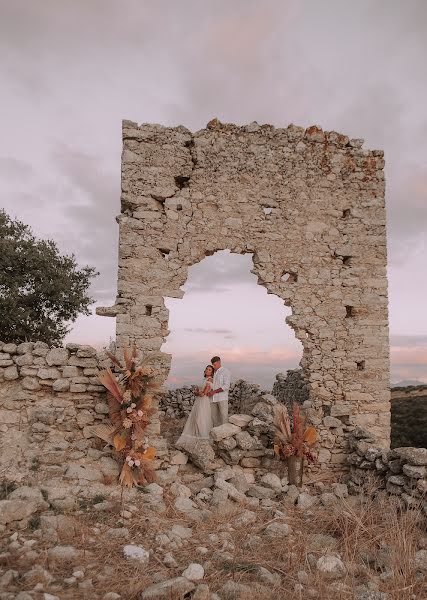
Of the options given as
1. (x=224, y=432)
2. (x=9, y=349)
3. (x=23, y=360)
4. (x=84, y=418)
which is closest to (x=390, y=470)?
(x=224, y=432)

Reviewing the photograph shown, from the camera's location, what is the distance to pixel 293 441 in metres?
6.61

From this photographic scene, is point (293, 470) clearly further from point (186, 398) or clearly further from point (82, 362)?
point (186, 398)

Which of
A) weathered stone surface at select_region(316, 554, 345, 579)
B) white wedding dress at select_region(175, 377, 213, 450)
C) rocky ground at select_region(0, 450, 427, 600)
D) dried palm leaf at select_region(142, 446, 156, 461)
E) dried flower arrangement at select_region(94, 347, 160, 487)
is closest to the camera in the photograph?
rocky ground at select_region(0, 450, 427, 600)

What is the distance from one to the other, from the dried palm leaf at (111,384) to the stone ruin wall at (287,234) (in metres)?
1.28

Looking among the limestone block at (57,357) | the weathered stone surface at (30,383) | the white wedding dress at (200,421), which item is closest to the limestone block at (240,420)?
the white wedding dress at (200,421)

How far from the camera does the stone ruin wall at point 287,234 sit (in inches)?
303

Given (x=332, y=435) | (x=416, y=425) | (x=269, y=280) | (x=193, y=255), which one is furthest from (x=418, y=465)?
(x=416, y=425)

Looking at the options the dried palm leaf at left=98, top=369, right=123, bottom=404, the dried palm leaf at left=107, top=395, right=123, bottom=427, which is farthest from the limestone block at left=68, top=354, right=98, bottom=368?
the dried palm leaf at left=107, top=395, right=123, bottom=427

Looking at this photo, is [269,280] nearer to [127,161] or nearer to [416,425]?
[127,161]

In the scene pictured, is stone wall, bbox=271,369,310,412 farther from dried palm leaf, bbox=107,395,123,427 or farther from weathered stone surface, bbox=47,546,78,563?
weathered stone surface, bbox=47,546,78,563

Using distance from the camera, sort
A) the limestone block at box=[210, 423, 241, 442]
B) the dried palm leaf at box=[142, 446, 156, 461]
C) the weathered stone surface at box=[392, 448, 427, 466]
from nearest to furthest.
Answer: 1. the weathered stone surface at box=[392, 448, 427, 466]
2. the dried palm leaf at box=[142, 446, 156, 461]
3. the limestone block at box=[210, 423, 241, 442]

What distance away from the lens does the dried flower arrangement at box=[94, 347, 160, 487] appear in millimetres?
5918

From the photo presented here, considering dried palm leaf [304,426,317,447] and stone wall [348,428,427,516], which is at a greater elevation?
dried palm leaf [304,426,317,447]

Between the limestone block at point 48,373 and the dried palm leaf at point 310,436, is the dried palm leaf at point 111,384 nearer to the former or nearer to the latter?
the limestone block at point 48,373
